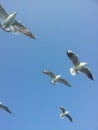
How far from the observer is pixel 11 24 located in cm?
1083

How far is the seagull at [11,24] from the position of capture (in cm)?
1065

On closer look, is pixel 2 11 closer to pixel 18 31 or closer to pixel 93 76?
pixel 18 31

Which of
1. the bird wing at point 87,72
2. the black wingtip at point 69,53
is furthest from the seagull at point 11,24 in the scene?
the bird wing at point 87,72

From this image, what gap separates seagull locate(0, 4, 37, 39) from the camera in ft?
34.9

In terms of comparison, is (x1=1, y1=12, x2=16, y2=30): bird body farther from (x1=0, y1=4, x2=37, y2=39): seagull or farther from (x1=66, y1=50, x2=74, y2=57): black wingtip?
(x1=66, y1=50, x2=74, y2=57): black wingtip

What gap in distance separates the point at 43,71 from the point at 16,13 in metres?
3.14

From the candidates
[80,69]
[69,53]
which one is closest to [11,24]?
[69,53]

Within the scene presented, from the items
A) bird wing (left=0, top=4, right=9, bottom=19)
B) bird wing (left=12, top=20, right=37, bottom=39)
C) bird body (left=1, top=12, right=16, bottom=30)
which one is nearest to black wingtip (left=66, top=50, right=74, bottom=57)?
bird wing (left=12, top=20, right=37, bottom=39)

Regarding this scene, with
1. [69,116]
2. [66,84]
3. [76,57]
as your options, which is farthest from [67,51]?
[69,116]

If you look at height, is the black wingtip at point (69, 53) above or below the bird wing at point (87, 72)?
below

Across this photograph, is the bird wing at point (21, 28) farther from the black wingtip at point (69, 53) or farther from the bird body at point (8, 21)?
the black wingtip at point (69, 53)

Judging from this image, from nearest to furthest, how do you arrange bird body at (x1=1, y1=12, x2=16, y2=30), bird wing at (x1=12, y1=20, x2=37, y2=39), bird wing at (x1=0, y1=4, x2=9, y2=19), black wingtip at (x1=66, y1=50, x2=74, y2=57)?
bird body at (x1=1, y1=12, x2=16, y2=30) < bird wing at (x1=0, y1=4, x2=9, y2=19) < black wingtip at (x1=66, y1=50, x2=74, y2=57) < bird wing at (x1=12, y1=20, x2=37, y2=39)

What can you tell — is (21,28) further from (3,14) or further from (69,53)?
(69,53)

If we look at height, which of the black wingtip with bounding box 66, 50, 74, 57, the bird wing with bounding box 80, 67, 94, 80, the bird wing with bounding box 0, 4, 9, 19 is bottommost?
the black wingtip with bounding box 66, 50, 74, 57
